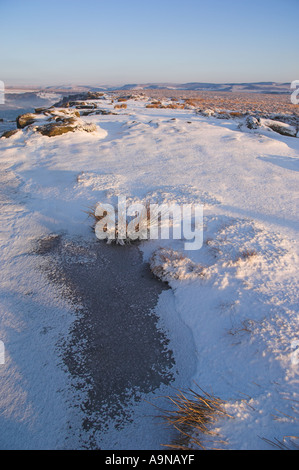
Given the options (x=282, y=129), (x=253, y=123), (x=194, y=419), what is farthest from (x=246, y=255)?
(x=282, y=129)

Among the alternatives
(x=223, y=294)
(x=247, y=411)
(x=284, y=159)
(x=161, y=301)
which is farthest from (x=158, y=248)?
(x=284, y=159)

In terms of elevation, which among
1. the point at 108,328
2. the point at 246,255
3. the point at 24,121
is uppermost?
the point at 24,121

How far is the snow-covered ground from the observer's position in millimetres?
1514

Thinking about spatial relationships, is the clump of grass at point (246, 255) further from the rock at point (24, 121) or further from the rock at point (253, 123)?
the rock at point (24, 121)

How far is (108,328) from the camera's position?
2127 millimetres

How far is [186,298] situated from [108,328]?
71cm

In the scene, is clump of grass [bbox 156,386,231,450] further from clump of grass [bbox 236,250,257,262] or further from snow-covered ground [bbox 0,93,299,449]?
clump of grass [bbox 236,250,257,262]

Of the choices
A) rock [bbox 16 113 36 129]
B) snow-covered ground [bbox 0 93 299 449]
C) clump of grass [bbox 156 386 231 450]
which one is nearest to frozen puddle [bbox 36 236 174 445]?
snow-covered ground [bbox 0 93 299 449]

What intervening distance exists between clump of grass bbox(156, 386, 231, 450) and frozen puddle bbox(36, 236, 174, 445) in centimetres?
27

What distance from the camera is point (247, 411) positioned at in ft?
4.88

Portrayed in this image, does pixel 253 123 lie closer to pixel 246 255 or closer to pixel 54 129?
pixel 54 129

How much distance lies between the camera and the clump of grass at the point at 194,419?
4.51ft

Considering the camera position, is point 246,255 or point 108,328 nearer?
point 108,328

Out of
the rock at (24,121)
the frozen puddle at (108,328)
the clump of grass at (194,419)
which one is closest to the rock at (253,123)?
the frozen puddle at (108,328)
